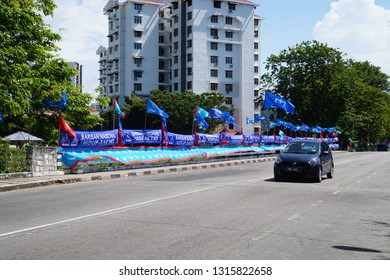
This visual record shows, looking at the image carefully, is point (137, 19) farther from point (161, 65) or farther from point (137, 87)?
point (137, 87)

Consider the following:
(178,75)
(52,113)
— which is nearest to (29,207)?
(52,113)

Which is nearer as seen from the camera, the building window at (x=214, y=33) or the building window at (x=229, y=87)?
the building window at (x=214, y=33)

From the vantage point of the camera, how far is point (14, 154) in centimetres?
1797

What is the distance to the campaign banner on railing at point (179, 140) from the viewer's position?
2772 centimetres

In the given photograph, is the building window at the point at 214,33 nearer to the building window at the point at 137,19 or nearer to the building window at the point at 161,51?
the building window at the point at 161,51

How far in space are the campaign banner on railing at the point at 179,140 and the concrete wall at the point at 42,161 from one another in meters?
9.03

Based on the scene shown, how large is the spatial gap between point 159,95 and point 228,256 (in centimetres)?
6842

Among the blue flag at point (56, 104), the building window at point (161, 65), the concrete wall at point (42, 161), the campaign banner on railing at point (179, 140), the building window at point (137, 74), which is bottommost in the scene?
the concrete wall at point (42, 161)

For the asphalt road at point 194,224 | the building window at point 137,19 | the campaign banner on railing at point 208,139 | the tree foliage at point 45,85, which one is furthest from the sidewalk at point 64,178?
the building window at point 137,19

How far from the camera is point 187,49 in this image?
3536 inches

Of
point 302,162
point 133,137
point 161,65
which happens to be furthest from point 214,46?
point 302,162

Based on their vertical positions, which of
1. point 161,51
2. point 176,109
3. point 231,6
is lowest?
point 176,109

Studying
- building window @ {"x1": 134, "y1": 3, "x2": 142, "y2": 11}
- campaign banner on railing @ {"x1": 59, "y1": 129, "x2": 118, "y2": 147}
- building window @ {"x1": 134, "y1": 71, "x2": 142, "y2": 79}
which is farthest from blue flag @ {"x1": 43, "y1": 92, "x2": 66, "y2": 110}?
building window @ {"x1": 134, "y1": 3, "x2": 142, "y2": 11}

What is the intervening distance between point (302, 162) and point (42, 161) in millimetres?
10057
